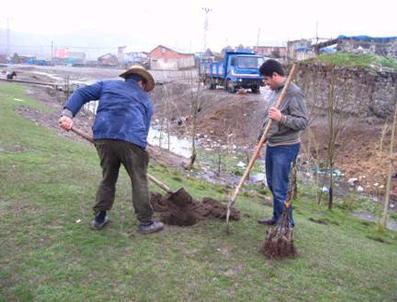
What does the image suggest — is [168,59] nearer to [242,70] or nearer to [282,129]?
[242,70]

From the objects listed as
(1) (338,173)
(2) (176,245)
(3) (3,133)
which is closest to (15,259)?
(2) (176,245)

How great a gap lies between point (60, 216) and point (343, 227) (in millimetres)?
4817

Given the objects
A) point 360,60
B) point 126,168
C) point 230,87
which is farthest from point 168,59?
point 126,168

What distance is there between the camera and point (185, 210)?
21.2ft

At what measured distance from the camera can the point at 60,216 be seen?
Result: 604 cm

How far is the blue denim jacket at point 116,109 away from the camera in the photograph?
17.0 feet

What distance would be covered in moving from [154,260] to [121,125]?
1347mm

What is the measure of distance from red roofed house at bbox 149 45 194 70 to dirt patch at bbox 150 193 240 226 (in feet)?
217

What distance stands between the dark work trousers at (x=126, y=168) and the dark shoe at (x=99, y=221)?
0.08m

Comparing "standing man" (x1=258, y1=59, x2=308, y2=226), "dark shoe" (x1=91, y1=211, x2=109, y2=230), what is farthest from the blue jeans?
"dark shoe" (x1=91, y1=211, x2=109, y2=230)

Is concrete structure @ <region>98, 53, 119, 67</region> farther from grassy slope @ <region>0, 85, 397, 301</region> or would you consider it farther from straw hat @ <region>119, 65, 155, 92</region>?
straw hat @ <region>119, 65, 155, 92</region>

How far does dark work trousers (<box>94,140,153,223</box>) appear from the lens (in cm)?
524

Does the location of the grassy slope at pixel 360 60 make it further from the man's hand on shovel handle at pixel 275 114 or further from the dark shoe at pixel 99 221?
the dark shoe at pixel 99 221

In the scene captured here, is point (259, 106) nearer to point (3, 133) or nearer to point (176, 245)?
point (3, 133)
